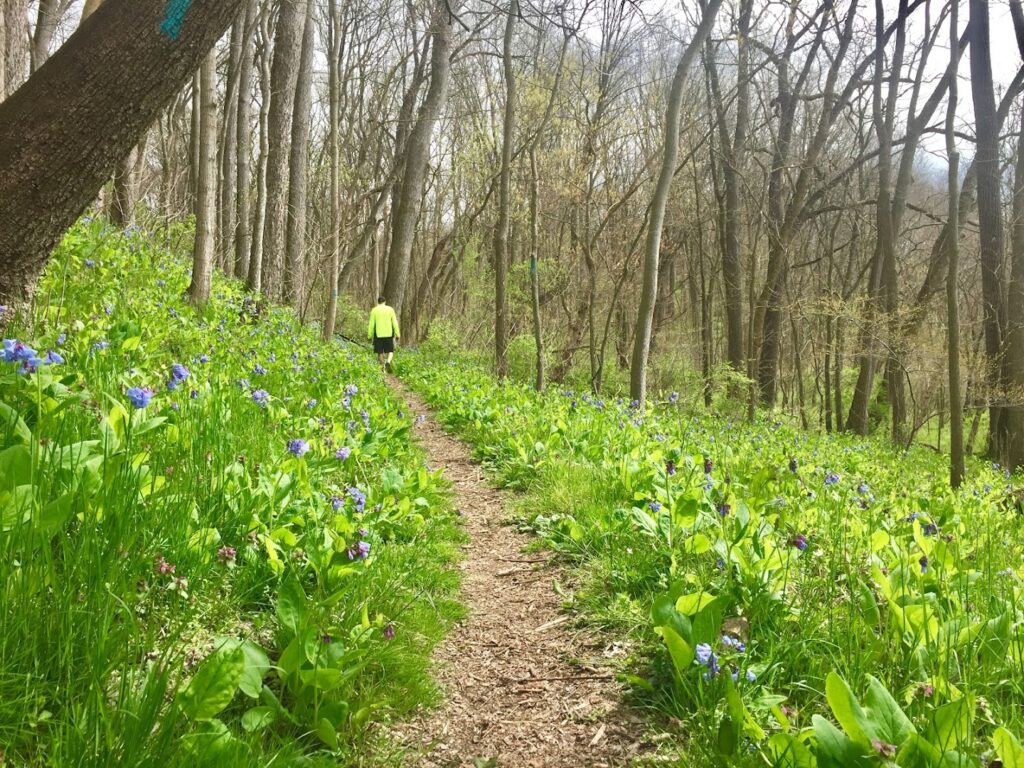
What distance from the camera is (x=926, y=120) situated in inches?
554

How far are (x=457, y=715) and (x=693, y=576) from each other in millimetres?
999

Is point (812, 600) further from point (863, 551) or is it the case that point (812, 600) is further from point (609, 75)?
point (609, 75)

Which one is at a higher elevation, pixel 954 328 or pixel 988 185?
pixel 988 185

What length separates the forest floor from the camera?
5.81ft

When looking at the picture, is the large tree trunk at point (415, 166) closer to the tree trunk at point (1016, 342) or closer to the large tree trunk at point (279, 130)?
the large tree trunk at point (279, 130)

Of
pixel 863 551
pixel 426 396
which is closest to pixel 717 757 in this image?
pixel 863 551

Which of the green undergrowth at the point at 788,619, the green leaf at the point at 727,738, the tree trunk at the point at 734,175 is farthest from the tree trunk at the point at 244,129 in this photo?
the green leaf at the point at 727,738

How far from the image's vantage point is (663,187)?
26.2 feet

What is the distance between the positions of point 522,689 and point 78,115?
302 centimetres

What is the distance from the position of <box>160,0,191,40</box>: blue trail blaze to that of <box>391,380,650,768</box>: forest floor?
2.88 meters

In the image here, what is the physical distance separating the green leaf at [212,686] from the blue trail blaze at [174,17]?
2.77 m

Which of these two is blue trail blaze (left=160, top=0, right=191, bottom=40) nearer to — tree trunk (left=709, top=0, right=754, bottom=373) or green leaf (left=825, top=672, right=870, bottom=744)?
green leaf (left=825, top=672, right=870, bottom=744)

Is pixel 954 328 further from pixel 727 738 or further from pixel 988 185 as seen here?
pixel 727 738

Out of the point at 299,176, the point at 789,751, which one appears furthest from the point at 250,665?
the point at 299,176
